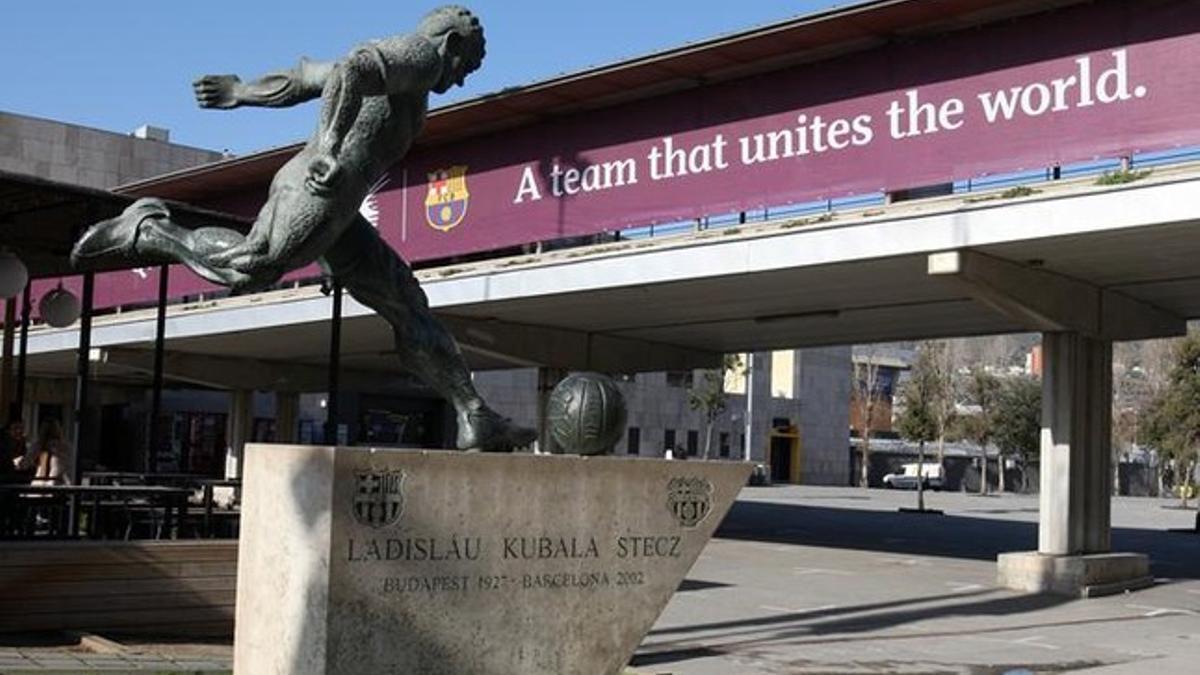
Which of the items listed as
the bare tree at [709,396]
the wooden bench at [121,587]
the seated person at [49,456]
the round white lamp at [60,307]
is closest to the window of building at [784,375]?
the bare tree at [709,396]

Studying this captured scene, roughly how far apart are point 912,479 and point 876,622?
59672 millimetres

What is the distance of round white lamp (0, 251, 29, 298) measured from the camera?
11266mm

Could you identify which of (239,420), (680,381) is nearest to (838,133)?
(239,420)

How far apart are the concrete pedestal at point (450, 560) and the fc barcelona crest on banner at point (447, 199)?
15992mm

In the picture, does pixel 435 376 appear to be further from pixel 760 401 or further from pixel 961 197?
pixel 760 401

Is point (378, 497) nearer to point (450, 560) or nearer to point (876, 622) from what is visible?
point (450, 560)

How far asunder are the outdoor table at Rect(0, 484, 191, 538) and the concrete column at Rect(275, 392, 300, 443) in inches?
927

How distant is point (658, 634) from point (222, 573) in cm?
422

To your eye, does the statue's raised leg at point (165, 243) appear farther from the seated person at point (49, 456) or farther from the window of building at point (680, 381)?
the window of building at point (680, 381)

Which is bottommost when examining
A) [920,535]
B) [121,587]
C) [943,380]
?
[920,535]

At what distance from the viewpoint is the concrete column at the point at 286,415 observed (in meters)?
37.1

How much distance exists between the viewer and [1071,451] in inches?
761

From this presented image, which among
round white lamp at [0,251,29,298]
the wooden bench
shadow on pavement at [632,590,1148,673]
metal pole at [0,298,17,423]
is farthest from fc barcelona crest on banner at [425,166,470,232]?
the wooden bench

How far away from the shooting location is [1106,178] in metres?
15.3
